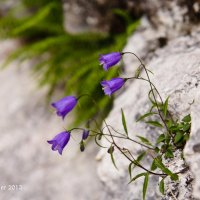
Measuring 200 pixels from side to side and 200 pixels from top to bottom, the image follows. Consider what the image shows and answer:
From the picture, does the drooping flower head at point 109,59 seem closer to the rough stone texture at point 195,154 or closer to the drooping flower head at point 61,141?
A: the drooping flower head at point 61,141

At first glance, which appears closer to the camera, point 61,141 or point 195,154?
point 195,154

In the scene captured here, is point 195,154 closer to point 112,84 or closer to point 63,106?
point 112,84

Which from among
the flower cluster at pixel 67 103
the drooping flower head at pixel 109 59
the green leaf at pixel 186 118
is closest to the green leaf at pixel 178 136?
the green leaf at pixel 186 118

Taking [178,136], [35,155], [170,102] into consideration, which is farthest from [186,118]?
[35,155]

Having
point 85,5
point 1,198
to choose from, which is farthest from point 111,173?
point 85,5

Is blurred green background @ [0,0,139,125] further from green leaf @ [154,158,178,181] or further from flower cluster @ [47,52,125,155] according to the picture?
green leaf @ [154,158,178,181]

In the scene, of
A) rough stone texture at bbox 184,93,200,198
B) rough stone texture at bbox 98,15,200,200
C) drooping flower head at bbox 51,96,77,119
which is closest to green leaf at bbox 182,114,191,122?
rough stone texture at bbox 98,15,200,200
